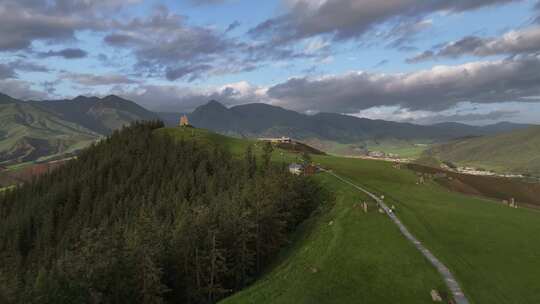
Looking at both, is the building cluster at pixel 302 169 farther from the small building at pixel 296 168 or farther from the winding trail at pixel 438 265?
the winding trail at pixel 438 265

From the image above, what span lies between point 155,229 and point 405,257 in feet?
127

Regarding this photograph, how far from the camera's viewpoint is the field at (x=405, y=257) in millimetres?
39312

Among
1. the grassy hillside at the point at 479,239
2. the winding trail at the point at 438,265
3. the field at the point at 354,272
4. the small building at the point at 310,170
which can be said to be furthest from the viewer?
the small building at the point at 310,170

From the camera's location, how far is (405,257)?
4725 centimetres

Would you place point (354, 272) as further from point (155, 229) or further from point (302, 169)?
point (302, 169)

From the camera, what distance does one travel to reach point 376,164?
165 m

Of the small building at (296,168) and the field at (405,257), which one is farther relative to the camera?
the small building at (296,168)

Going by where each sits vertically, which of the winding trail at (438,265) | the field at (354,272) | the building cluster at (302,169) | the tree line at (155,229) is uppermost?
the building cluster at (302,169)

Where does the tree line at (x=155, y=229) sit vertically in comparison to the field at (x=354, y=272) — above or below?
below

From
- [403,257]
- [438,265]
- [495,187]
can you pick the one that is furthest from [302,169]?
[438,265]

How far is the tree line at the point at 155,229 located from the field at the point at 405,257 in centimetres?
803

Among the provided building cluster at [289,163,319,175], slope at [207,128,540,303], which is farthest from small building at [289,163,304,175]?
slope at [207,128,540,303]

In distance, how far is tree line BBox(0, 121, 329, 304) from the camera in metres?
48.8

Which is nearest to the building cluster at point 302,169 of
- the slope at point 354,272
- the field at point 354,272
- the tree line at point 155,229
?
the tree line at point 155,229
